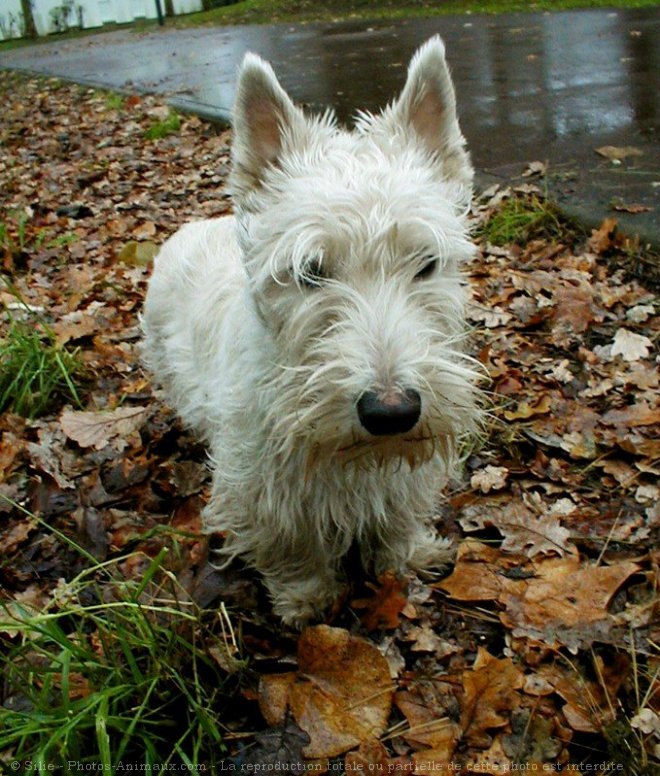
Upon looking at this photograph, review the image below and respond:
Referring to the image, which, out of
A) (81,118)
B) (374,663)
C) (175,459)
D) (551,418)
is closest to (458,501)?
(551,418)

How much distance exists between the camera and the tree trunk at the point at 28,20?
29.0 meters

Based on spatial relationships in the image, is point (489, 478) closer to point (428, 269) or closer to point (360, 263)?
point (428, 269)

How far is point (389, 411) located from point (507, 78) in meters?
8.48

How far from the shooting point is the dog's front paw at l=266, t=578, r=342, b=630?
2.84 metres

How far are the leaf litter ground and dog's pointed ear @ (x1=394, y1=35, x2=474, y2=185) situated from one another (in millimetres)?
1383

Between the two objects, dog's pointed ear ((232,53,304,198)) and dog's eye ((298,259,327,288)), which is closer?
dog's eye ((298,259,327,288))

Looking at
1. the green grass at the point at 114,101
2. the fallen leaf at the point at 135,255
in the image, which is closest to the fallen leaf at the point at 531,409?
the fallen leaf at the point at 135,255

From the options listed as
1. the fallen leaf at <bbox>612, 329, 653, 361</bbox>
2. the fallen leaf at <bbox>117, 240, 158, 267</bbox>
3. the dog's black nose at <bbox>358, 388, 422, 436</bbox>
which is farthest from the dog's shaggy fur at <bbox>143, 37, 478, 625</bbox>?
the fallen leaf at <bbox>117, 240, 158, 267</bbox>

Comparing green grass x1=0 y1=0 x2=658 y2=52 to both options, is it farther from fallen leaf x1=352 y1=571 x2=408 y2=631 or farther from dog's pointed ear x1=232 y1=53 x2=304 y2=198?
fallen leaf x1=352 y1=571 x2=408 y2=631

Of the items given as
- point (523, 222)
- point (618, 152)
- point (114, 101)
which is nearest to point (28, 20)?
point (114, 101)

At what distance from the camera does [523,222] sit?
539 centimetres

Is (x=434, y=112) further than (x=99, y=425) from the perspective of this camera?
No

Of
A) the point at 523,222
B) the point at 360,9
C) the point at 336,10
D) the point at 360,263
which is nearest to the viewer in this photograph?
the point at 360,263

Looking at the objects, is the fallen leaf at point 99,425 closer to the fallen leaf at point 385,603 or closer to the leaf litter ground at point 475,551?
the leaf litter ground at point 475,551
